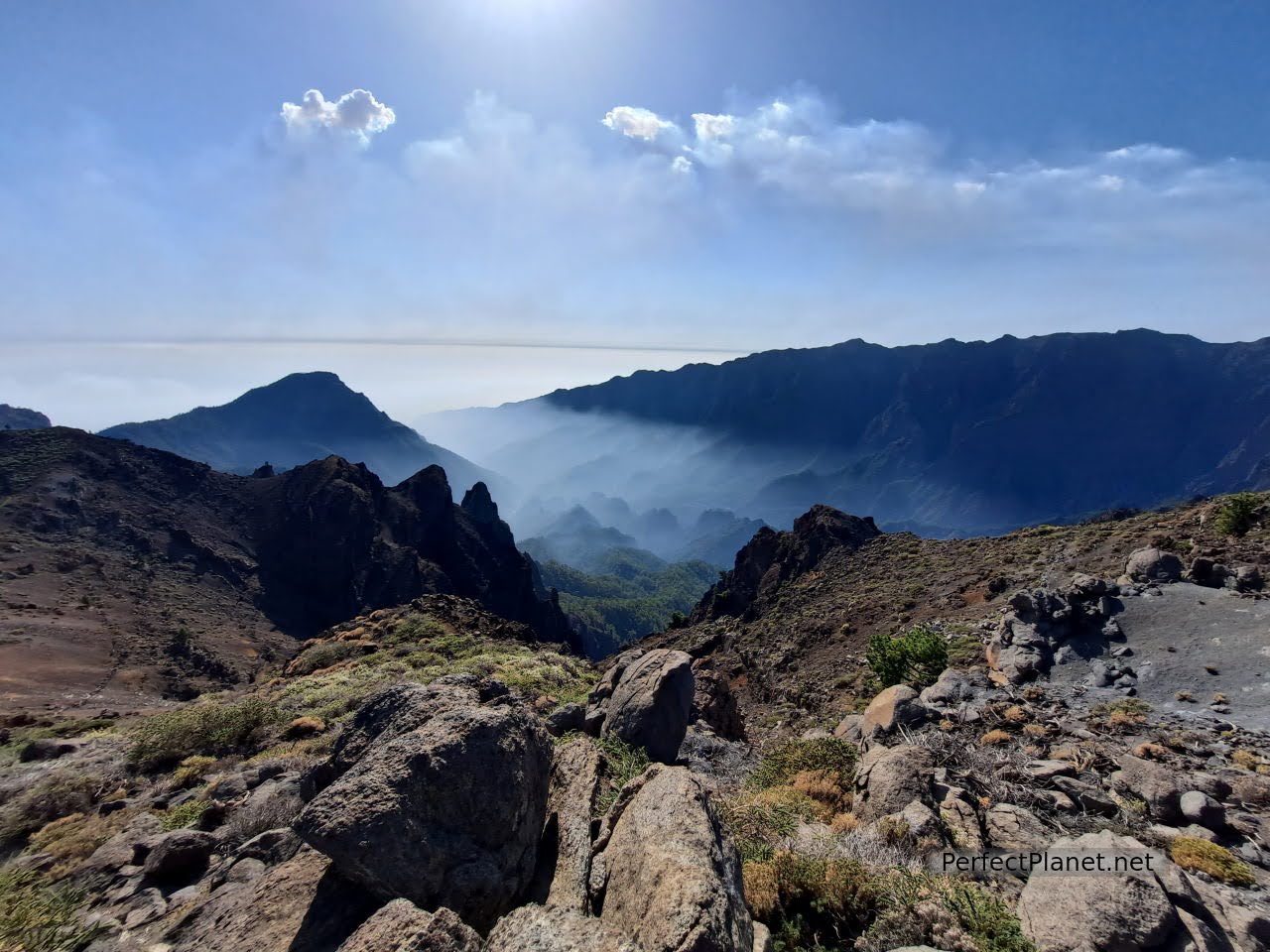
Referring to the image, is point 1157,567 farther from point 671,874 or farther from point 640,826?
point 671,874

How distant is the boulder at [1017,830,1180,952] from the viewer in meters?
5.01

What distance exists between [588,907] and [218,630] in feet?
211

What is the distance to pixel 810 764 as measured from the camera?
1180 centimetres

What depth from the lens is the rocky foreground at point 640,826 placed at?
4.90 meters

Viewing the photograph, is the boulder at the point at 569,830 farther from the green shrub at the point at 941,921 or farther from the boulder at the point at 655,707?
the boulder at the point at 655,707

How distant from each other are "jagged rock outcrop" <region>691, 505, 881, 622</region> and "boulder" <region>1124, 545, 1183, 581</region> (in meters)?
Answer: 35.6

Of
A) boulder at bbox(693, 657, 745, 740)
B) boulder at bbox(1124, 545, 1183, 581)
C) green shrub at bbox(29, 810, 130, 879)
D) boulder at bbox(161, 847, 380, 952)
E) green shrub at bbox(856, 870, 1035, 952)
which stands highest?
boulder at bbox(161, 847, 380, 952)

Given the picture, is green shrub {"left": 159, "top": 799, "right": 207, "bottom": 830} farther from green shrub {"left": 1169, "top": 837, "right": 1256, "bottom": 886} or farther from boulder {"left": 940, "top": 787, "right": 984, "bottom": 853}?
green shrub {"left": 1169, "top": 837, "right": 1256, "bottom": 886}

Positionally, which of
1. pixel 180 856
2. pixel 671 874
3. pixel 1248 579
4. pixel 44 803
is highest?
pixel 671 874

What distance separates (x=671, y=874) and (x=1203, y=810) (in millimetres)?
8531

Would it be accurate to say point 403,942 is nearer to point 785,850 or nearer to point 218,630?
point 785,850

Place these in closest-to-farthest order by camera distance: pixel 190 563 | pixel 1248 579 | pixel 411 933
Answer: pixel 411 933, pixel 1248 579, pixel 190 563

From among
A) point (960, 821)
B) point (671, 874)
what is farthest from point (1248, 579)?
point (671, 874)

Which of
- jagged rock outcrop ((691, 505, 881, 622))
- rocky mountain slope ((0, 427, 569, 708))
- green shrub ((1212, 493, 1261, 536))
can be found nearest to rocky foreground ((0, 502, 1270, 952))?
green shrub ((1212, 493, 1261, 536))
